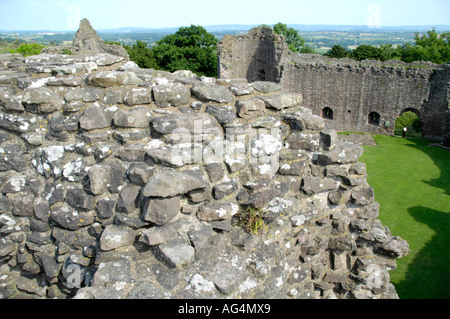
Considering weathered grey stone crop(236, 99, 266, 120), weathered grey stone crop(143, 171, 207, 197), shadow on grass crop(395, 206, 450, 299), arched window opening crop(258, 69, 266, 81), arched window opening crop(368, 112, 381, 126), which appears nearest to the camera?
weathered grey stone crop(143, 171, 207, 197)

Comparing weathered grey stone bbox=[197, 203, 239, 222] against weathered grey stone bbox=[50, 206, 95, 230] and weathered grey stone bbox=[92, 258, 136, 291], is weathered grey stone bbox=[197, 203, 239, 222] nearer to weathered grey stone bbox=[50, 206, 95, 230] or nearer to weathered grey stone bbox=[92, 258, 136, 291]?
weathered grey stone bbox=[92, 258, 136, 291]

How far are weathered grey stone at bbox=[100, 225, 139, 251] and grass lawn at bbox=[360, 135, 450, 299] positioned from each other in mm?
6593

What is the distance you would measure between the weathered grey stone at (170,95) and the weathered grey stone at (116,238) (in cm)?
151

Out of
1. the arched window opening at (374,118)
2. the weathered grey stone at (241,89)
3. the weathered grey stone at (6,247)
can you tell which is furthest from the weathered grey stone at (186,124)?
the arched window opening at (374,118)

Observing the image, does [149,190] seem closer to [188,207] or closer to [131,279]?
[188,207]

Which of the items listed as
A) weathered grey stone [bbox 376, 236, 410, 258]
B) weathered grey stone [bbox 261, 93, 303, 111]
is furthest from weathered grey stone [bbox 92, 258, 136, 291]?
weathered grey stone [bbox 376, 236, 410, 258]

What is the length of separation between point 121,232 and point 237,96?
2.13 meters

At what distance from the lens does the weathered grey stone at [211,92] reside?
4.07m

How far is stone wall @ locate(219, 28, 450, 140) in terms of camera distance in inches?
774

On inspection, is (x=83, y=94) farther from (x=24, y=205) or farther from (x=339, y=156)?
(x=339, y=156)

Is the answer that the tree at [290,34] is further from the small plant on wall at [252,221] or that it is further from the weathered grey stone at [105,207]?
the weathered grey stone at [105,207]

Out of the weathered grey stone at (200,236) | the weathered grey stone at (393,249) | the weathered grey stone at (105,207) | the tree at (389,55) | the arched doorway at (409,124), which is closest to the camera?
the weathered grey stone at (200,236)

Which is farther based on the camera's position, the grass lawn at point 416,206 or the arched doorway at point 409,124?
the arched doorway at point 409,124

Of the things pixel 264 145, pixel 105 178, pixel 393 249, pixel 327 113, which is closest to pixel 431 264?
pixel 393 249
